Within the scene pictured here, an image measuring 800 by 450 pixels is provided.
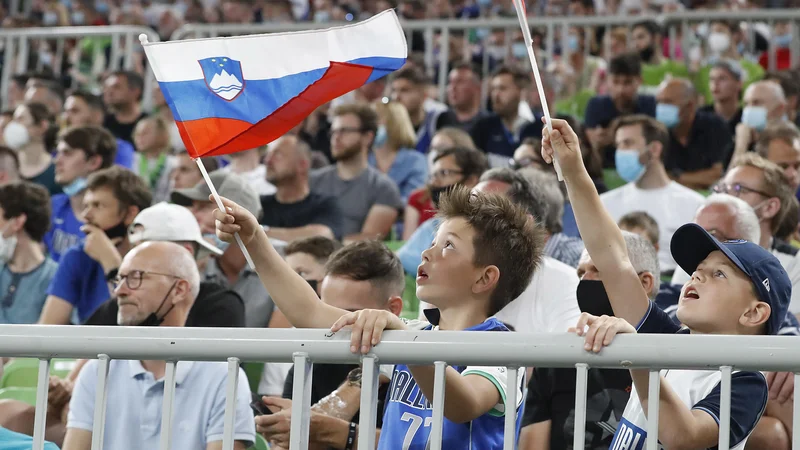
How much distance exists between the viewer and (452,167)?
6820mm

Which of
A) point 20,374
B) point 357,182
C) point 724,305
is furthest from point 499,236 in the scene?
point 357,182

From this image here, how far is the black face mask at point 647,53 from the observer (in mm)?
10812

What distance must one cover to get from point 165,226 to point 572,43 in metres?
6.36

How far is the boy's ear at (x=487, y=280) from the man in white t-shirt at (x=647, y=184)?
393cm

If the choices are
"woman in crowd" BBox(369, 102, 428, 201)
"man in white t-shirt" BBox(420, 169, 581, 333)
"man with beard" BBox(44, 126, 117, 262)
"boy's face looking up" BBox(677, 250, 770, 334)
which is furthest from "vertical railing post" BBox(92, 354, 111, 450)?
"woman in crowd" BBox(369, 102, 428, 201)

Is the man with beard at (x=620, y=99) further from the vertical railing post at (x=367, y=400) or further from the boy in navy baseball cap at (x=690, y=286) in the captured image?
the vertical railing post at (x=367, y=400)

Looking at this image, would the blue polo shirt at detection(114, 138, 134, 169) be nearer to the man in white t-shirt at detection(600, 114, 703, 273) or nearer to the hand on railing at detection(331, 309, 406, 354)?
the man in white t-shirt at detection(600, 114, 703, 273)

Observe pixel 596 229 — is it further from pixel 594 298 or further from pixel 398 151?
pixel 398 151

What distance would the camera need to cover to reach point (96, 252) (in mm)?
6195

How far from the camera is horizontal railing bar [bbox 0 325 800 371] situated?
97.2 inches

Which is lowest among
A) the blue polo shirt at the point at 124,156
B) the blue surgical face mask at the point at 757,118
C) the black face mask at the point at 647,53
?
the blue surgical face mask at the point at 757,118

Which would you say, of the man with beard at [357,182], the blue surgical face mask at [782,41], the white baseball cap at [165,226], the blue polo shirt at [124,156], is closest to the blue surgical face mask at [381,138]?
the man with beard at [357,182]

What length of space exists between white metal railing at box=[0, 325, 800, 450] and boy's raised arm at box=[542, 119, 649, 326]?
24.9 inches

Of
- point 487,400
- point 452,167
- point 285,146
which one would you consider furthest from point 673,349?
point 285,146
